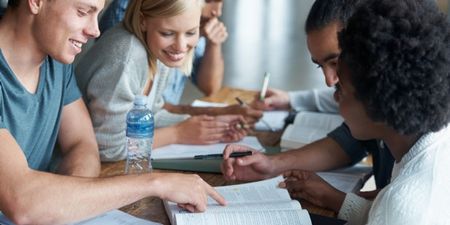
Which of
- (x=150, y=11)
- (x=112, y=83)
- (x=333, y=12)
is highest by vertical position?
(x=333, y=12)

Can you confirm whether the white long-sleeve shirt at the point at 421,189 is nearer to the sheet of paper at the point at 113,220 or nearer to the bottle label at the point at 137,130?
the sheet of paper at the point at 113,220

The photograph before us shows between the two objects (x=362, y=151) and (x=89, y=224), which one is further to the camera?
(x=362, y=151)

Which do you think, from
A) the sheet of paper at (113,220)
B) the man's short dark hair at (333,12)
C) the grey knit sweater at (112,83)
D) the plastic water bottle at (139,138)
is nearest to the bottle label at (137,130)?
the plastic water bottle at (139,138)

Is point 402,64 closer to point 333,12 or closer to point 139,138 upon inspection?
point 333,12

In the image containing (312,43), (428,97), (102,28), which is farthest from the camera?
(102,28)

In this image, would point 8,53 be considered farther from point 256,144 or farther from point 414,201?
point 414,201

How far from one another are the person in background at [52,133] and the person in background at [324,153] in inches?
11.7

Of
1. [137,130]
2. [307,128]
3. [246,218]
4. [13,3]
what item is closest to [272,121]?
[307,128]

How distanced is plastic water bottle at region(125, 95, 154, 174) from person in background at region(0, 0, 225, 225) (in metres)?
0.11

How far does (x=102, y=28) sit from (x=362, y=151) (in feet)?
3.97

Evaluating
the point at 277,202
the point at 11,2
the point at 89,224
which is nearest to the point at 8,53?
the point at 11,2

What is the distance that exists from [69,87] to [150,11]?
368 millimetres

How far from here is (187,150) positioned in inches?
73.0

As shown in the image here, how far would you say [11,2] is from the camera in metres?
1.44
